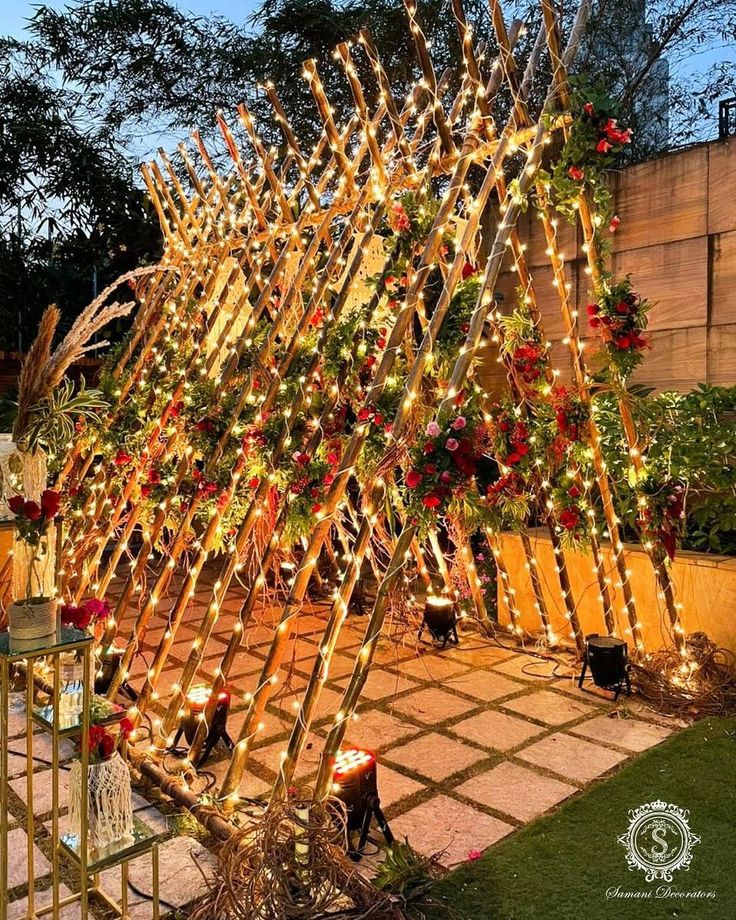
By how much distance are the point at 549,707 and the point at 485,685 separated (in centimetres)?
35

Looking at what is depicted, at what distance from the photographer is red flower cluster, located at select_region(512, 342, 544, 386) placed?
3.15 metres

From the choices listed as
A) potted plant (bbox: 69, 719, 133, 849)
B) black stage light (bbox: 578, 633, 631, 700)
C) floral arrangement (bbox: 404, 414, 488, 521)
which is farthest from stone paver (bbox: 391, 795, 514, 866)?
black stage light (bbox: 578, 633, 631, 700)

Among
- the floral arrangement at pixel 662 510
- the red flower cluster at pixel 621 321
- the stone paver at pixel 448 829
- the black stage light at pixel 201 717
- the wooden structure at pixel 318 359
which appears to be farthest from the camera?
the floral arrangement at pixel 662 510

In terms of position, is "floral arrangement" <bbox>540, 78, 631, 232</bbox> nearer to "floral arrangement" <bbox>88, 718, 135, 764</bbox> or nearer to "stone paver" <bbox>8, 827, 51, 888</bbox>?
"floral arrangement" <bbox>88, 718, 135, 764</bbox>

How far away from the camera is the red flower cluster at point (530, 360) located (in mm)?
3145

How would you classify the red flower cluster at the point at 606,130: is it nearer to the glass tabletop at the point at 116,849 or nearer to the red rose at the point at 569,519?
the red rose at the point at 569,519

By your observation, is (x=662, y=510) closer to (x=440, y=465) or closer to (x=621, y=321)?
(x=621, y=321)

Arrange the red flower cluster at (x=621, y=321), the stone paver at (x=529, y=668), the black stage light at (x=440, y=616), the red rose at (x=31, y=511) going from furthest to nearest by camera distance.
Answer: the black stage light at (x=440, y=616)
the stone paver at (x=529, y=668)
the red flower cluster at (x=621, y=321)
the red rose at (x=31, y=511)

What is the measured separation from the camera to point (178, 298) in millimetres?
4336

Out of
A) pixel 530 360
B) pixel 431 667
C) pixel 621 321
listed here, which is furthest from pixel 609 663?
pixel 621 321

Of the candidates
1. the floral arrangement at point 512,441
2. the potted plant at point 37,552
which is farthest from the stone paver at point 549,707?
the potted plant at point 37,552

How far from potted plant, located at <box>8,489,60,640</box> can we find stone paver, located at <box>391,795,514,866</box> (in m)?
1.31

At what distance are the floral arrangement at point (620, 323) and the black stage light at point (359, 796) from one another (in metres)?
1.77

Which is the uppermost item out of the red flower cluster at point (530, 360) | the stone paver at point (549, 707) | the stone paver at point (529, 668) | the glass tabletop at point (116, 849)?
the red flower cluster at point (530, 360)
